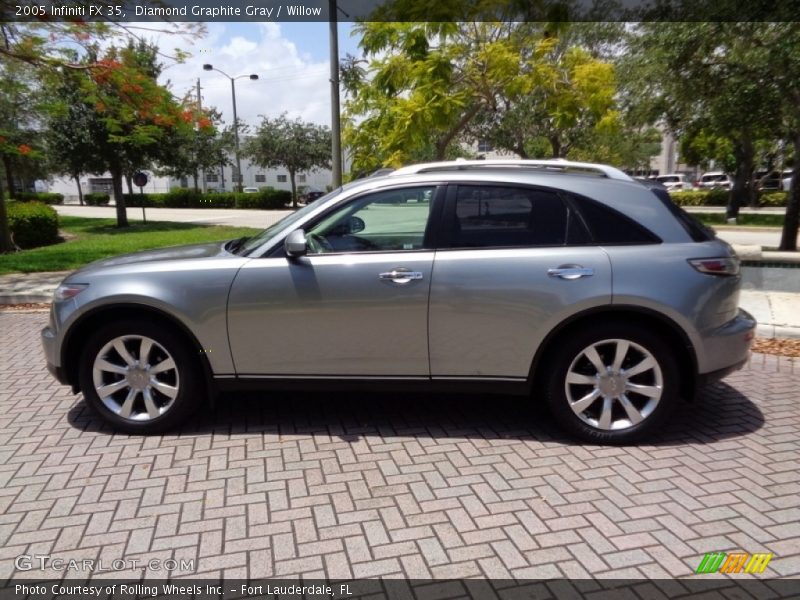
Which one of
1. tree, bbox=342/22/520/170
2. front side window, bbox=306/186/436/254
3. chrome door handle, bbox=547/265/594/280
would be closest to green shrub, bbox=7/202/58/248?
tree, bbox=342/22/520/170

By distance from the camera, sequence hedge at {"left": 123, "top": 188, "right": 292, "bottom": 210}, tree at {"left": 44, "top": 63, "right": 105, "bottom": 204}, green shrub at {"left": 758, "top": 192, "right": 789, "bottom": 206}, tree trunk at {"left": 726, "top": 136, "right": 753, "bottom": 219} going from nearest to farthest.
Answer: tree at {"left": 44, "top": 63, "right": 105, "bottom": 204}, tree trunk at {"left": 726, "top": 136, "right": 753, "bottom": 219}, green shrub at {"left": 758, "top": 192, "right": 789, "bottom": 206}, hedge at {"left": 123, "top": 188, "right": 292, "bottom": 210}

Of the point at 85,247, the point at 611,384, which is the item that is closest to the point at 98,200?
the point at 85,247

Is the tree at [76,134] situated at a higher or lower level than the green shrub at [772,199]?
higher

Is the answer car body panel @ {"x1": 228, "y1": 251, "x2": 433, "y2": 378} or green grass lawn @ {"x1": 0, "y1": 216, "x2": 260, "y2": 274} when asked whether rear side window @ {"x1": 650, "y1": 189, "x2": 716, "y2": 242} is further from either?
green grass lawn @ {"x1": 0, "y1": 216, "x2": 260, "y2": 274}

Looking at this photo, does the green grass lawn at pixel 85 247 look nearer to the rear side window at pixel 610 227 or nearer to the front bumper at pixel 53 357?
the front bumper at pixel 53 357

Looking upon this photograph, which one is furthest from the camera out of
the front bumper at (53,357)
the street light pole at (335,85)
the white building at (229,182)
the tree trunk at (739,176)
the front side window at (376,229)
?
the white building at (229,182)

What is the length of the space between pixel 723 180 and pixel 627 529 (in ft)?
185

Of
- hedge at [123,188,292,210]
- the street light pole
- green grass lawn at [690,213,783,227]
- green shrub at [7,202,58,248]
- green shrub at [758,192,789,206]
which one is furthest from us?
hedge at [123,188,292,210]

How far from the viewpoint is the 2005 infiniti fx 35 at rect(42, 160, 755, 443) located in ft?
12.0

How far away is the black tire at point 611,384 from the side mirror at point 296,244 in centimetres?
172

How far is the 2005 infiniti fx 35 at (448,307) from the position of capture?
3.66 m

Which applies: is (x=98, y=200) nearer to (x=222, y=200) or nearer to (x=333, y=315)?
(x=222, y=200)

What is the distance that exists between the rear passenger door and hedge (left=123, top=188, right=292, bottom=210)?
44379 millimetres

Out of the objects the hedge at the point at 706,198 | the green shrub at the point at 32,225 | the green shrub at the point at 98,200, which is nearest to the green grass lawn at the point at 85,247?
the green shrub at the point at 32,225
